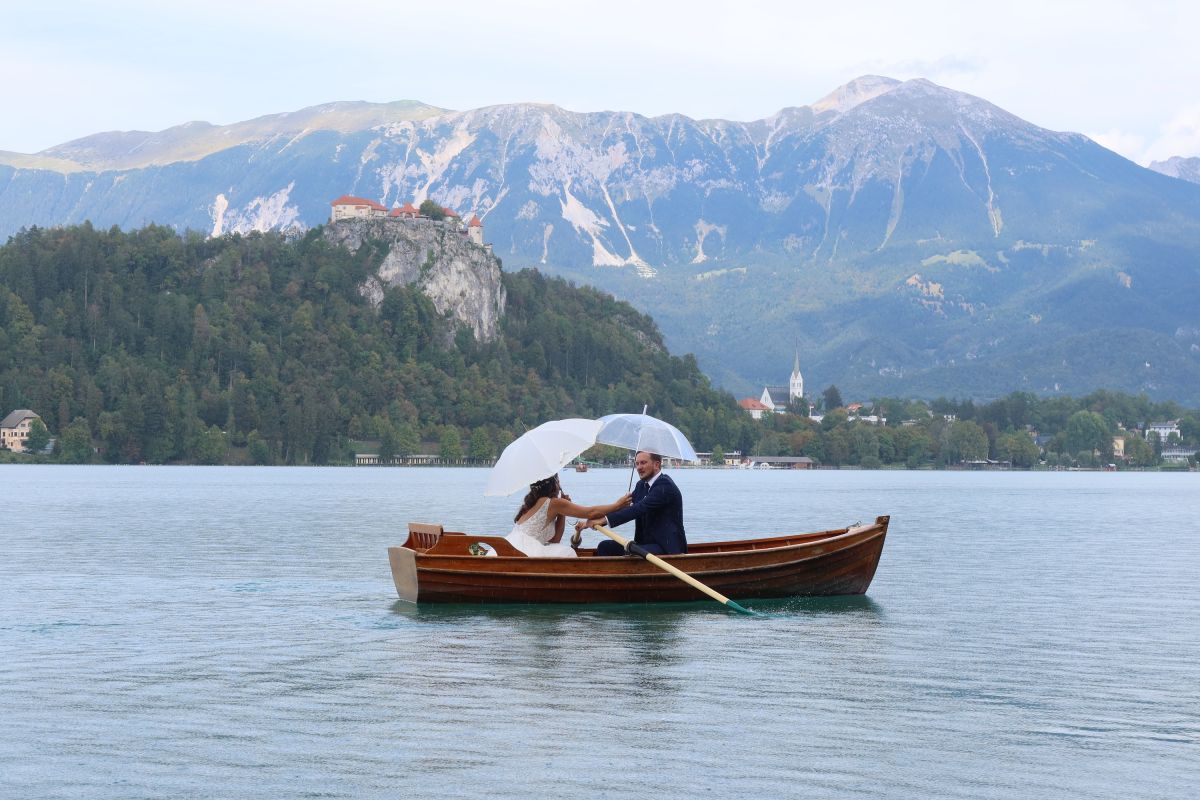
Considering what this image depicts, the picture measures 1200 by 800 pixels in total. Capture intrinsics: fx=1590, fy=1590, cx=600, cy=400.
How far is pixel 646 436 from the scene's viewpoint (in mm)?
33188

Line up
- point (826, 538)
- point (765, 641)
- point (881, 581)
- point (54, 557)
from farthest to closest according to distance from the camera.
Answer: point (54, 557) < point (881, 581) < point (826, 538) < point (765, 641)

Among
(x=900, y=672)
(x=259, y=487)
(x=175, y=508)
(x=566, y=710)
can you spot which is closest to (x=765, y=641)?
(x=900, y=672)

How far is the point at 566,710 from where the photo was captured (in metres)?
22.5

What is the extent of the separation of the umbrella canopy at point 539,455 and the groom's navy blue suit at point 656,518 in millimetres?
1571

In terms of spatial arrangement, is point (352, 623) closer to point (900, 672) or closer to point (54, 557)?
point (900, 672)

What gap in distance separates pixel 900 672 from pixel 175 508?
2770 inches

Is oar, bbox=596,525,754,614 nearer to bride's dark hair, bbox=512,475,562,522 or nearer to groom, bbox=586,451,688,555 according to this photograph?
groom, bbox=586,451,688,555

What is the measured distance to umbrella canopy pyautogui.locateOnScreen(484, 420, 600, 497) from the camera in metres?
32.2

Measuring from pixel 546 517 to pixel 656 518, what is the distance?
231cm

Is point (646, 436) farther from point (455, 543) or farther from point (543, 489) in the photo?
point (455, 543)

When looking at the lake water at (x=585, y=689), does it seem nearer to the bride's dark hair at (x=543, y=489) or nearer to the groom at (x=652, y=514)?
the groom at (x=652, y=514)

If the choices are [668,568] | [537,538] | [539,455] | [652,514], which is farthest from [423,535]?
[668,568]

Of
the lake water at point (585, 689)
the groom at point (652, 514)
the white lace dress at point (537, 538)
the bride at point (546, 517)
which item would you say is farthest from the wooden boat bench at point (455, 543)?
the groom at point (652, 514)

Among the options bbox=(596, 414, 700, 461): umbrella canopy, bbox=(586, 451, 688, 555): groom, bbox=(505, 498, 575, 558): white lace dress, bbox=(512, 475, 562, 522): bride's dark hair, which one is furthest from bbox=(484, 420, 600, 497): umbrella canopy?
bbox=(586, 451, 688, 555): groom
